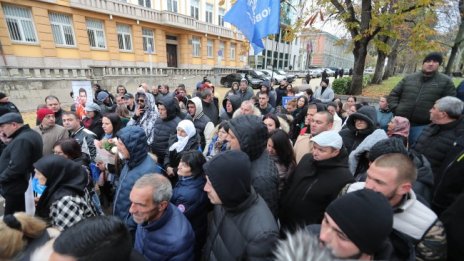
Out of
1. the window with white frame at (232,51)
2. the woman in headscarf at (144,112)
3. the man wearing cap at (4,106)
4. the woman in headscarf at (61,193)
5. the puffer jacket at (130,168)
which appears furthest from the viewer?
the window with white frame at (232,51)

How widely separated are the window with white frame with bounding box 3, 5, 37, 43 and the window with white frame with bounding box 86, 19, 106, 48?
3368mm

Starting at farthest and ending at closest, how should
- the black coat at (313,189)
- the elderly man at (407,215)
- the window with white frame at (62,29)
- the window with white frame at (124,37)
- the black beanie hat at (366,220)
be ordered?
the window with white frame at (124,37), the window with white frame at (62,29), the black coat at (313,189), the elderly man at (407,215), the black beanie hat at (366,220)

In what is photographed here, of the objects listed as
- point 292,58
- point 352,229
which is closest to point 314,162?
point 352,229

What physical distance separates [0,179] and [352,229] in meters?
3.71

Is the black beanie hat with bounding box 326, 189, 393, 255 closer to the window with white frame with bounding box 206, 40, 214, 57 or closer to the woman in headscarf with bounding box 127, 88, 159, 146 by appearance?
the woman in headscarf with bounding box 127, 88, 159, 146

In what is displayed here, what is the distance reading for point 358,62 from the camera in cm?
1196

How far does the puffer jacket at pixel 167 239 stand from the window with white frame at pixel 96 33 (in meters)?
19.0

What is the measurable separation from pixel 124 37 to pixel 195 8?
8705 mm

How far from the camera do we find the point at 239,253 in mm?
1622

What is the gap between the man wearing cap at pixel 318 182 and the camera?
7.23 feet

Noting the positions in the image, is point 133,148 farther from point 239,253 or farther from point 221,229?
point 239,253

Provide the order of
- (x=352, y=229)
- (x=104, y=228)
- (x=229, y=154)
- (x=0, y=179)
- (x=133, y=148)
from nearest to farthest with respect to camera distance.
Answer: (x=352, y=229) → (x=104, y=228) → (x=229, y=154) → (x=133, y=148) → (x=0, y=179)

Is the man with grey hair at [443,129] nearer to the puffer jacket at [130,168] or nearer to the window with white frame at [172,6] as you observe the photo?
the puffer jacket at [130,168]

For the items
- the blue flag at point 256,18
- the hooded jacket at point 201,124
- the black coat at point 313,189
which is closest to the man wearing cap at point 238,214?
the black coat at point 313,189
